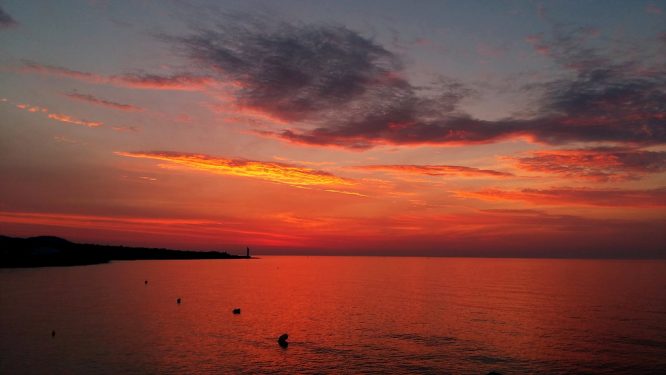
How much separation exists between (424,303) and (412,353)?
44.3 metres

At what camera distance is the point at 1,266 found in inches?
6826

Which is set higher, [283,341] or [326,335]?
[283,341]

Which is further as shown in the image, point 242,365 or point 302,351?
point 302,351

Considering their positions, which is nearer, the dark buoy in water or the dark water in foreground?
the dark water in foreground

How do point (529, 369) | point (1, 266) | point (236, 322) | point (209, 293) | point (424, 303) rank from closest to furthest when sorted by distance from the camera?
point (529, 369) < point (236, 322) < point (424, 303) < point (209, 293) < point (1, 266)

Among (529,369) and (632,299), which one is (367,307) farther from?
(632,299)

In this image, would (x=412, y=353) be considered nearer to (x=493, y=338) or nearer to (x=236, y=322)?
(x=493, y=338)

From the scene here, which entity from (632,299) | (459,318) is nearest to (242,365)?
(459,318)

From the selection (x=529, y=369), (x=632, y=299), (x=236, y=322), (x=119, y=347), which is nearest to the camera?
(x=529, y=369)

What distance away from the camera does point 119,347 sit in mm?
50375

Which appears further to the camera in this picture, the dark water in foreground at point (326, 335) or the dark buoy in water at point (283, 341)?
the dark buoy in water at point (283, 341)

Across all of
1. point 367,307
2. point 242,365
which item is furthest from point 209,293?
point 242,365

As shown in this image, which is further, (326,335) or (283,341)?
(326,335)

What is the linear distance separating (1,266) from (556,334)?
192 metres
